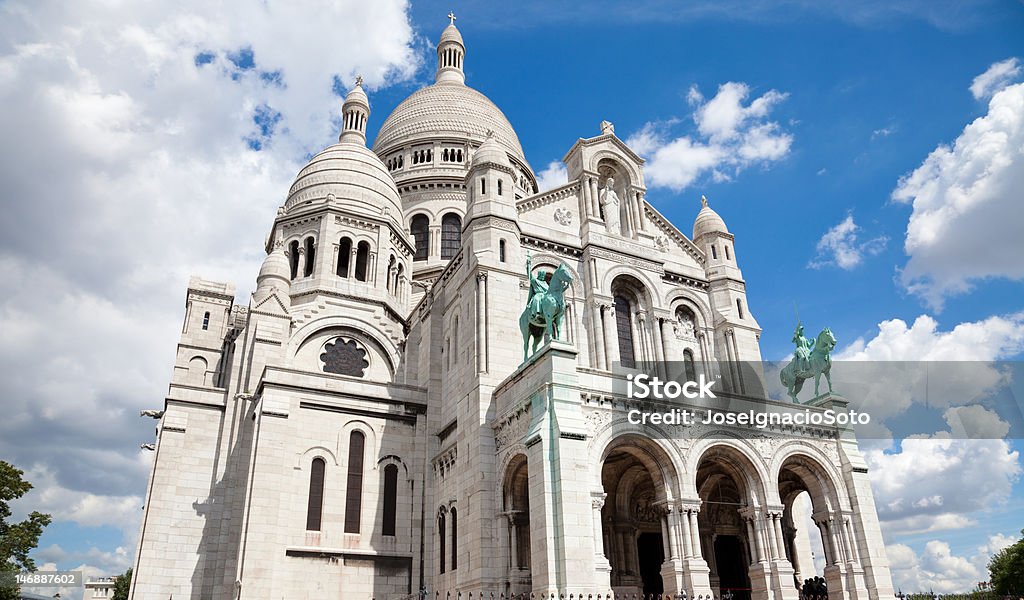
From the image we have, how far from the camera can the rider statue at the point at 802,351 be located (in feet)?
101

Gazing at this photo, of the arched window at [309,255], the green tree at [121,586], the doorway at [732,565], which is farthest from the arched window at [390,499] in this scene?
the green tree at [121,586]

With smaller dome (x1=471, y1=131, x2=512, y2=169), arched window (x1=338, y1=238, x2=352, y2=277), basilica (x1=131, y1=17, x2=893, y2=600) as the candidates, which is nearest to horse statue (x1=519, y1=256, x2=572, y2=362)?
basilica (x1=131, y1=17, x2=893, y2=600)

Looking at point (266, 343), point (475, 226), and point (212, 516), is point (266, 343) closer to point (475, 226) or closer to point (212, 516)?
point (212, 516)

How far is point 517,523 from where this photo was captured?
24562 mm

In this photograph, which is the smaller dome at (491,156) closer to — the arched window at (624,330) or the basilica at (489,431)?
the basilica at (489,431)

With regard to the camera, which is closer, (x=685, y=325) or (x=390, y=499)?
(x=390, y=499)

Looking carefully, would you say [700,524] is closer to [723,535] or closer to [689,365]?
[723,535]

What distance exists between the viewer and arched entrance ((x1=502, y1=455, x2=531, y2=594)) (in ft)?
77.4


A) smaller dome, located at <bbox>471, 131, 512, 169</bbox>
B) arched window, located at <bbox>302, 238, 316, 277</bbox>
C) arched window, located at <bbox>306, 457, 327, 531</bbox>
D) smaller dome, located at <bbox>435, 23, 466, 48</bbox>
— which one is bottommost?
arched window, located at <bbox>306, 457, 327, 531</bbox>

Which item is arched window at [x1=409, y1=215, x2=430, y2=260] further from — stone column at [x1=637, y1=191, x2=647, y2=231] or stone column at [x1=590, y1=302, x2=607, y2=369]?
stone column at [x1=590, y1=302, x2=607, y2=369]

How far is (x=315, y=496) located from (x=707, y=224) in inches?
939

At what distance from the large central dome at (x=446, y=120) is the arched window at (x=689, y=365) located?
2748 centimetres

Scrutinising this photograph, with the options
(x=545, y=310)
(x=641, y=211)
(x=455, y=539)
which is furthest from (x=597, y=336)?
(x=455, y=539)

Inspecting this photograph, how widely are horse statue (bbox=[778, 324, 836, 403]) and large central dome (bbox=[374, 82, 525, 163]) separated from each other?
101 feet
